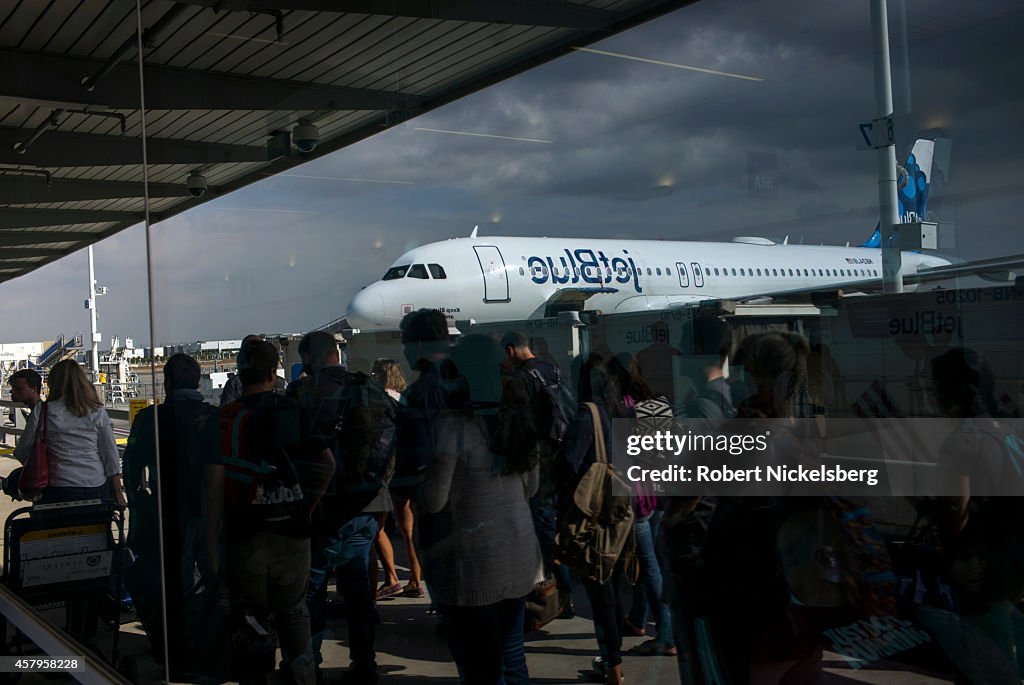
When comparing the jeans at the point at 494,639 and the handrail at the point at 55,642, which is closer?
the jeans at the point at 494,639

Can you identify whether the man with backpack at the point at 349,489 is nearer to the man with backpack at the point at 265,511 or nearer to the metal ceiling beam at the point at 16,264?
the man with backpack at the point at 265,511

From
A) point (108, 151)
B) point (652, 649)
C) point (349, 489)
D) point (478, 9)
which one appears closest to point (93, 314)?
point (108, 151)

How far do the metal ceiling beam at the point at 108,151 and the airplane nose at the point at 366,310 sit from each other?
1.07 metres

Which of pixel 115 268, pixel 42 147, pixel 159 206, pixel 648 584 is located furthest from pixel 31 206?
pixel 648 584

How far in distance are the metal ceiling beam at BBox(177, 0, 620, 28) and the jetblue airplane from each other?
0.70 m

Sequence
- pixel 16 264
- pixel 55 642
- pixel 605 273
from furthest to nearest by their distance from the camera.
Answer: pixel 16 264, pixel 55 642, pixel 605 273

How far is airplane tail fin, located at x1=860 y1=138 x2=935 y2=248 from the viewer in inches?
73.0

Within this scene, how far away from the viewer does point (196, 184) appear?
4.01 m

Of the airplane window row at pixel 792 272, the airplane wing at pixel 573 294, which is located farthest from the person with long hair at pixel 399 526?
the airplane window row at pixel 792 272

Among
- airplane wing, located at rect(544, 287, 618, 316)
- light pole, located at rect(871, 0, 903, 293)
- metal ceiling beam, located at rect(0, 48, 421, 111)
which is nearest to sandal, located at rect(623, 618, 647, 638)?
airplane wing, located at rect(544, 287, 618, 316)

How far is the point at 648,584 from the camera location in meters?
2.47

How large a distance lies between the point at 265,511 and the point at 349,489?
47 centimetres

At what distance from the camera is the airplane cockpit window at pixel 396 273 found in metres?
2.95

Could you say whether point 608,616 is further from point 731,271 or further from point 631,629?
point 731,271
